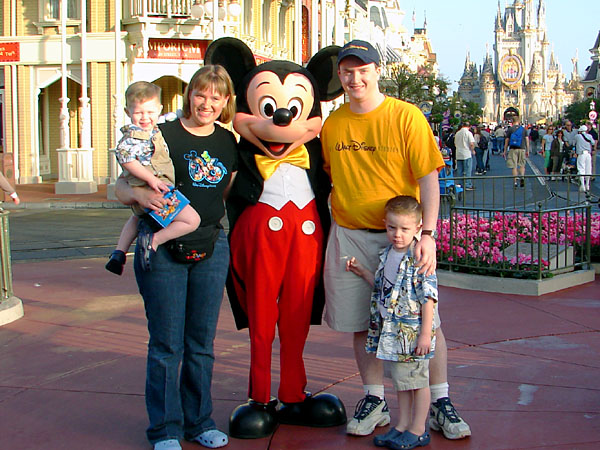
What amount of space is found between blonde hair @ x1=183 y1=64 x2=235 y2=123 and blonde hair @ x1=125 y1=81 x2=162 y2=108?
17 cm

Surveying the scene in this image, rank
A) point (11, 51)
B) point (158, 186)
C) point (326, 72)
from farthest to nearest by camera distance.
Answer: point (11, 51) < point (326, 72) < point (158, 186)

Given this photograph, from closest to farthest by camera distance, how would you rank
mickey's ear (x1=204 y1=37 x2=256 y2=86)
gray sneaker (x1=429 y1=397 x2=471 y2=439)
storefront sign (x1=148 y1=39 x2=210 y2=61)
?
1. gray sneaker (x1=429 y1=397 x2=471 y2=439)
2. mickey's ear (x1=204 y1=37 x2=256 y2=86)
3. storefront sign (x1=148 y1=39 x2=210 y2=61)

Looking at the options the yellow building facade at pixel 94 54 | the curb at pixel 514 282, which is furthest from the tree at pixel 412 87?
the curb at pixel 514 282

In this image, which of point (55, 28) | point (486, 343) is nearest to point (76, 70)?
point (55, 28)

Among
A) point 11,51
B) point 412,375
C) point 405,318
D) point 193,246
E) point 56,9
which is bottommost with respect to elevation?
point 412,375

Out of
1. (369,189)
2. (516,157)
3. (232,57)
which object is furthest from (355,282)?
(516,157)

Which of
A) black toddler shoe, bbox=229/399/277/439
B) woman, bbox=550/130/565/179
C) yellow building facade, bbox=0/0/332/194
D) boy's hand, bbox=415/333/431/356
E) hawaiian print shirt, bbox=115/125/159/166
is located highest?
yellow building facade, bbox=0/0/332/194

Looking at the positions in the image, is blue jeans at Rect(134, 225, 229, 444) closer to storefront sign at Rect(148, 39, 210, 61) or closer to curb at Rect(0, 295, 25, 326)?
curb at Rect(0, 295, 25, 326)

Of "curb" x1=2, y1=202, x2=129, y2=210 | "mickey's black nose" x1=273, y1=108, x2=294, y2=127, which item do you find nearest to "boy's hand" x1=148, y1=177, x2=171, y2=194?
"mickey's black nose" x1=273, y1=108, x2=294, y2=127

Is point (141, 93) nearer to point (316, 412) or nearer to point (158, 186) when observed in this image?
point (158, 186)

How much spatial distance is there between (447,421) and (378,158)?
136 centimetres

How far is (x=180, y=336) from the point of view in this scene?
3.90 m

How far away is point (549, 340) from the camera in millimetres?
5961

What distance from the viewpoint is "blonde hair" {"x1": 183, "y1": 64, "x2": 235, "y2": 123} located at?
3.92 m
